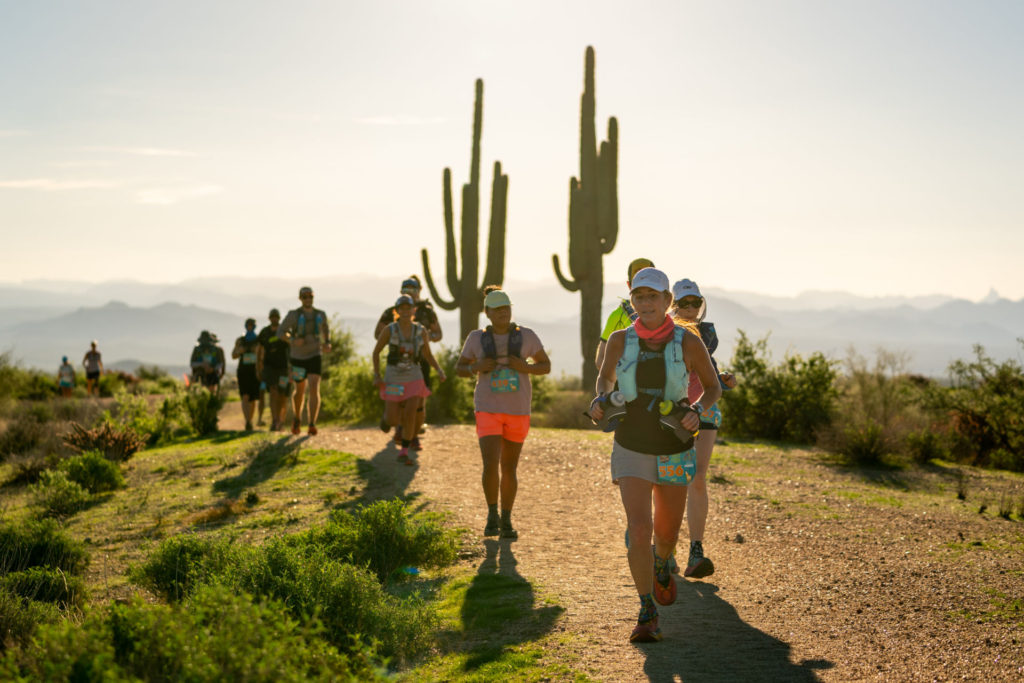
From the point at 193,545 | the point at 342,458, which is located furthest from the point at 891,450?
the point at 193,545

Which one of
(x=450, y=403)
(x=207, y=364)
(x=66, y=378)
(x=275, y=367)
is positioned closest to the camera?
(x=275, y=367)

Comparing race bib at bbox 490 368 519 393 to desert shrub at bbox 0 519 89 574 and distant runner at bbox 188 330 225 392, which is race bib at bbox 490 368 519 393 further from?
distant runner at bbox 188 330 225 392

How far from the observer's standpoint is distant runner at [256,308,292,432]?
1446 cm

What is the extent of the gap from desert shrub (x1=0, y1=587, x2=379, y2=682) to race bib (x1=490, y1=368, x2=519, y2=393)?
11.8 ft

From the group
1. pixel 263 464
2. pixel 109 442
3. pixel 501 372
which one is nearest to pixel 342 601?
pixel 501 372

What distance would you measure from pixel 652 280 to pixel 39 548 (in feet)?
21.7

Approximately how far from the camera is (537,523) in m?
8.92

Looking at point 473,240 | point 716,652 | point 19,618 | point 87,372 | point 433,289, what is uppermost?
point 473,240

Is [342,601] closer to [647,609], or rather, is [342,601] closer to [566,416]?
[647,609]

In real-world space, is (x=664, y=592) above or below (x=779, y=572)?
above

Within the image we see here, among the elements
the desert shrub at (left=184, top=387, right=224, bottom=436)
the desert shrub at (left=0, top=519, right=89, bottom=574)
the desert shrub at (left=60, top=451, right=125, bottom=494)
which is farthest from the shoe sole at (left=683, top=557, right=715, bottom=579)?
the desert shrub at (left=184, top=387, right=224, bottom=436)

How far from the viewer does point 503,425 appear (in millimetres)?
7723

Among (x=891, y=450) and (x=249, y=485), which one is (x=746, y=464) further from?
(x=249, y=485)

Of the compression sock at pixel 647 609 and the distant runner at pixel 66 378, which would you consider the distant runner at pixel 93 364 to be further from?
the compression sock at pixel 647 609
